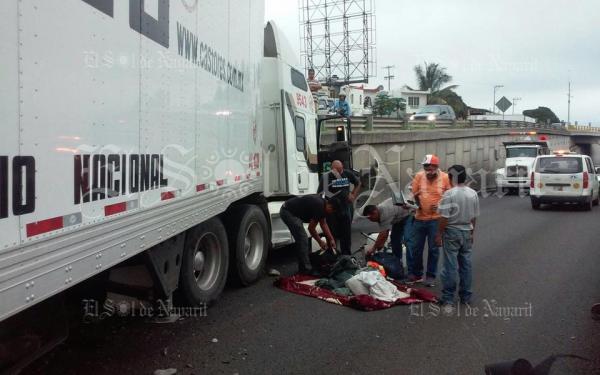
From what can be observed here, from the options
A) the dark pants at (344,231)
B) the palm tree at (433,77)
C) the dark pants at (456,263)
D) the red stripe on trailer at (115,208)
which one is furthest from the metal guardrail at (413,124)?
the palm tree at (433,77)

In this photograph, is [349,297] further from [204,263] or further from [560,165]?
[560,165]

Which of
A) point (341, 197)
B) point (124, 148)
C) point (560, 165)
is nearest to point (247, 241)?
point (341, 197)

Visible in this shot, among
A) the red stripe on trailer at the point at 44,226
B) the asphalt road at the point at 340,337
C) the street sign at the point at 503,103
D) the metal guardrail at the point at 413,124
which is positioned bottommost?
the asphalt road at the point at 340,337

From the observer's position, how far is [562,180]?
52.8 feet

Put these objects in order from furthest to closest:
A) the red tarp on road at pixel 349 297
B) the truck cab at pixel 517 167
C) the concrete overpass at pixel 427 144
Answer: the truck cab at pixel 517 167 → the concrete overpass at pixel 427 144 → the red tarp on road at pixel 349 297

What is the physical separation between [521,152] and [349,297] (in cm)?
2029

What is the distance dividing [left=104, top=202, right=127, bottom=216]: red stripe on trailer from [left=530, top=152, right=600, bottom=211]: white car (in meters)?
15.4

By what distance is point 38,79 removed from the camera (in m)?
2.48

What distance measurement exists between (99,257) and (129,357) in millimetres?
1613

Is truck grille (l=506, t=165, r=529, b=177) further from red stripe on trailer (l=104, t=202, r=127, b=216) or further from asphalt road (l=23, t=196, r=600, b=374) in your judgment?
red stripe on trailer (l=104, t=202, r=127, b=216)

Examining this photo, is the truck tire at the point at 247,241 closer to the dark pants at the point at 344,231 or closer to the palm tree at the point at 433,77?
the dark pants at the point at 344,231

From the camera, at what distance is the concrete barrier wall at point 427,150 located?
17.8 meters

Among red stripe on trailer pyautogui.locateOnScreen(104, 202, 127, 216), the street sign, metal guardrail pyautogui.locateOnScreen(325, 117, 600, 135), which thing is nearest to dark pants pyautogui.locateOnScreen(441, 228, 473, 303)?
red stripe on trailer pyautogui.locateOnScreen(104, 202, 127, 216)

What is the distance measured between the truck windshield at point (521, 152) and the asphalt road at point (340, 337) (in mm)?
17763
